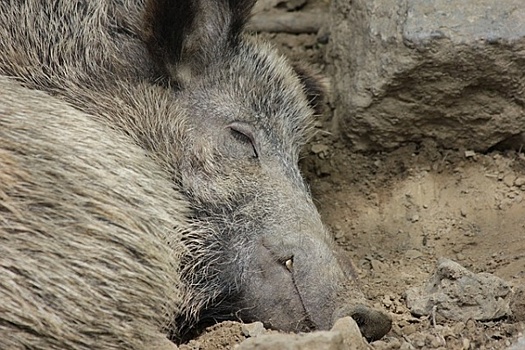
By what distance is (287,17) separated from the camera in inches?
252

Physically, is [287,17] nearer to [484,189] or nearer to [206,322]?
[484,189]

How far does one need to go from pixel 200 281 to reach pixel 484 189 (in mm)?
1844

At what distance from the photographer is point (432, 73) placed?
16.8ft

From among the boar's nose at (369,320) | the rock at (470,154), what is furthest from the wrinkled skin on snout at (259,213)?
the rock at (470,154)

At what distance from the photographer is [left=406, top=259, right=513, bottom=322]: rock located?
396cm

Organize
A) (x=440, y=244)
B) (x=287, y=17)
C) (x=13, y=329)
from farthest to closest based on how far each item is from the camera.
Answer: (x=287, y=17) → (x=440, y=244) → (x=13, y=329)

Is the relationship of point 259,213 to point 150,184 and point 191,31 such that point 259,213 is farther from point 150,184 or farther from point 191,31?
point 191,31

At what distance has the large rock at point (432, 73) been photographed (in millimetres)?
4996

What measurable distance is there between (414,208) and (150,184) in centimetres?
181

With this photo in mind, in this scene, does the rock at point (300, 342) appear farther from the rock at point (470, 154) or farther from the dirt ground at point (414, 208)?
the rock at point (470, 154)

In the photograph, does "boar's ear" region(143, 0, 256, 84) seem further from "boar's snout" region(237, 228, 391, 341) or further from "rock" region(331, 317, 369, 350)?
"rock" region(331, 317, 369, 350)


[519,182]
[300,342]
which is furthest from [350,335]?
[519,182]

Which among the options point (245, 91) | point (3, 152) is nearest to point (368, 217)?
point (245, 91)

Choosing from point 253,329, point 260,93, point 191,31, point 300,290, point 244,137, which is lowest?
point 253,329
